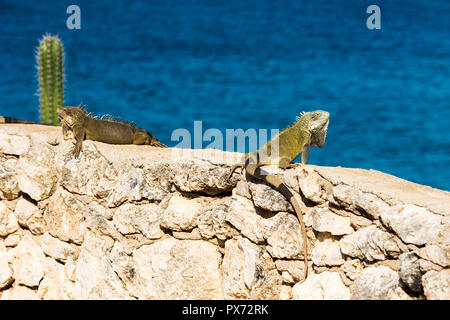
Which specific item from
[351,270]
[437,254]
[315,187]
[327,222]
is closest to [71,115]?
[315,187]

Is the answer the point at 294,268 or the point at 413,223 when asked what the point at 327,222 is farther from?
the point at 413,223

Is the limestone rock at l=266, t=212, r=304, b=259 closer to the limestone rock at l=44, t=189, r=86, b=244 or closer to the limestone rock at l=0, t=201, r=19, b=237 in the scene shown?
the limestone rock at l=44, t=189, r=86, b=244

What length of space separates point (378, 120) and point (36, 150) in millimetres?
14261

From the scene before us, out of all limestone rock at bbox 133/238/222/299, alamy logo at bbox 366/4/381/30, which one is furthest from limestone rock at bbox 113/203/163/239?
alamy logo at bbox 366/4/381/30

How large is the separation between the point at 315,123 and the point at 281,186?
1.23m

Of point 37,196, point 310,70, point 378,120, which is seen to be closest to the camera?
point 37,196

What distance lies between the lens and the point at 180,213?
16.7ft

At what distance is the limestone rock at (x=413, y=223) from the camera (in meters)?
3.95

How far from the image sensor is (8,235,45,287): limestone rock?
582 cm

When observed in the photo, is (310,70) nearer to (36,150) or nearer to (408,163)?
(408,163)

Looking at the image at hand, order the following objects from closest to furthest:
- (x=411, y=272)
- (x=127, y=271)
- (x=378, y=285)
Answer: (x=411, y=272), (x=378, y=285), (x=127, y=271)

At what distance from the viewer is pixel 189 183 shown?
507 centimetres

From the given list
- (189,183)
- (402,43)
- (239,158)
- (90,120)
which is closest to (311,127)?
(239,158)

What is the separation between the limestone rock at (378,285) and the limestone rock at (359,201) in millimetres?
349
